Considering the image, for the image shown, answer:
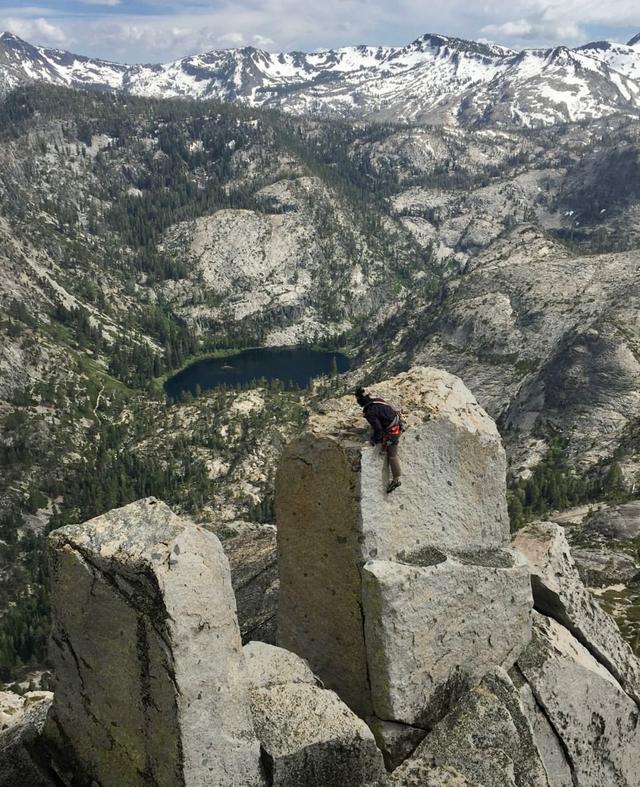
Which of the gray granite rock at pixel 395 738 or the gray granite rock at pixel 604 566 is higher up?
the gray granite rock at pixel 604 566

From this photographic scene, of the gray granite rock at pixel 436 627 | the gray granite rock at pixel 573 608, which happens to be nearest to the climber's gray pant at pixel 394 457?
the gray granite rock at pixel 436 627

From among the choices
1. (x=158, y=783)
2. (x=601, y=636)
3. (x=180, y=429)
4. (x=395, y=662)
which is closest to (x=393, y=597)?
(x=395, y=662)

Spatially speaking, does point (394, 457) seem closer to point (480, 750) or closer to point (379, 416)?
point (379, 416)

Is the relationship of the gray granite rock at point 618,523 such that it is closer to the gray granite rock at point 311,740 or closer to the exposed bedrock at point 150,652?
the gray granite rock at point 311,740

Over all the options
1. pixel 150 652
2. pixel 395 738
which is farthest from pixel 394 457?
pixel 150 652

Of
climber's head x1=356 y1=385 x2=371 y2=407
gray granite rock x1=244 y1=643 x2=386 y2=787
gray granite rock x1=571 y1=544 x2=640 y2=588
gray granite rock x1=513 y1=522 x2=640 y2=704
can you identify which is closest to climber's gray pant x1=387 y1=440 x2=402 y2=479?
climber's head x1=356 y1=385 x2=371 y2=407

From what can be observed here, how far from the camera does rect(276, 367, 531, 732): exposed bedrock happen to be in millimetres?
16312

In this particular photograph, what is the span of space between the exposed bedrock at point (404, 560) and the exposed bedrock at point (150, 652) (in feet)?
14.1

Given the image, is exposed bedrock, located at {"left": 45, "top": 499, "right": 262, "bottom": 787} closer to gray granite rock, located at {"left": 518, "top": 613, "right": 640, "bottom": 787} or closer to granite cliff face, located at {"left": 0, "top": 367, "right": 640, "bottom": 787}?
granite cliff face, located at {"left": 0, "top": 367, "right": 640, "bottom": 787}

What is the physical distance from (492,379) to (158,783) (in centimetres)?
15191

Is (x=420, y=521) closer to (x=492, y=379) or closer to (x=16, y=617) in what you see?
(x=16, y=617)

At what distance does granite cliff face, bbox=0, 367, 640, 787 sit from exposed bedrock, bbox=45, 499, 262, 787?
4 cm

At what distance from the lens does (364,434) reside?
56.6 ft

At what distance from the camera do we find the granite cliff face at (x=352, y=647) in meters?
12.9
